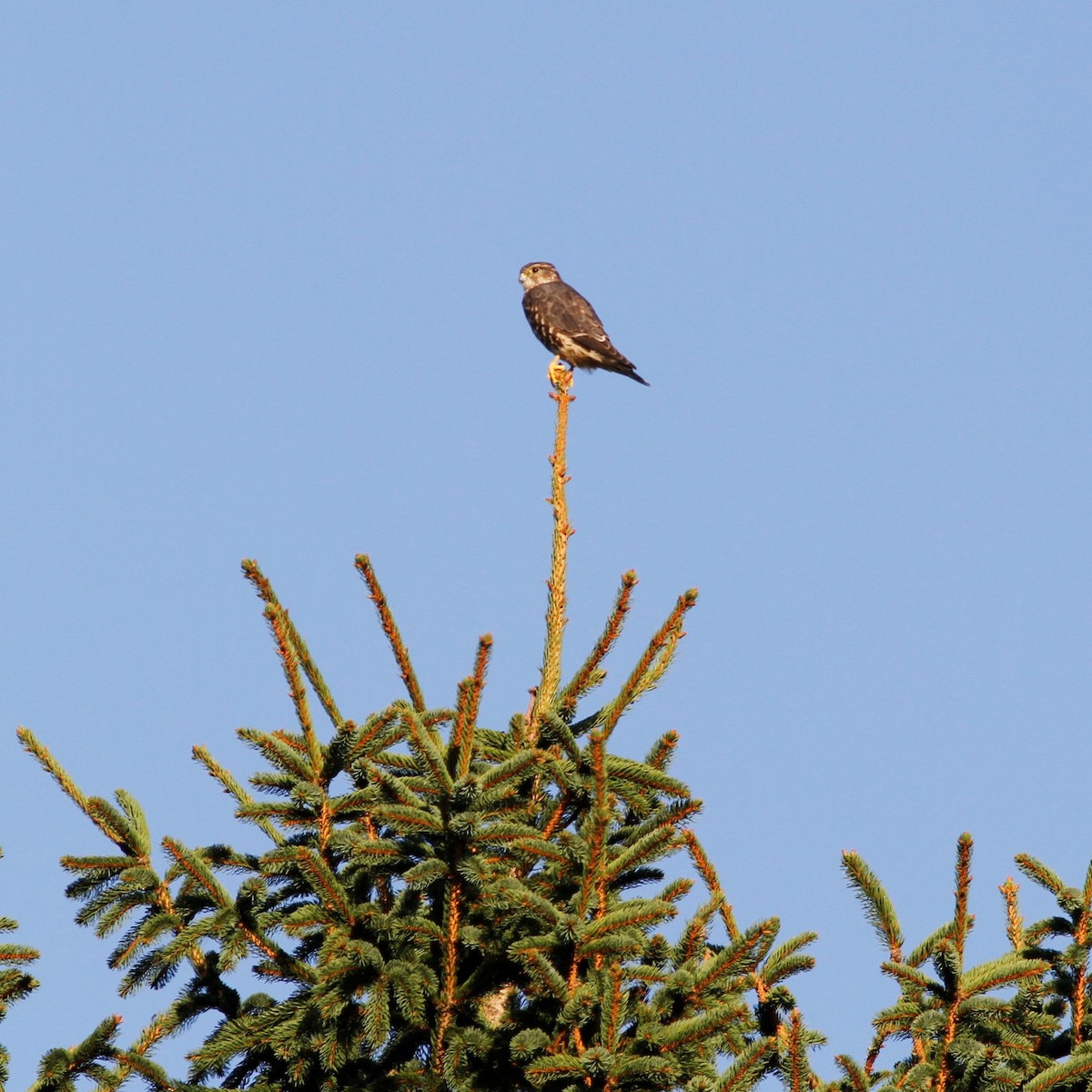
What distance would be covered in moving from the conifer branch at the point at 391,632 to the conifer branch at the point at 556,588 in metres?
0.41

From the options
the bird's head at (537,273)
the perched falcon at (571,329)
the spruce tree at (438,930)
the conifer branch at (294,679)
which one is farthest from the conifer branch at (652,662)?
the bird's head at (537,273)

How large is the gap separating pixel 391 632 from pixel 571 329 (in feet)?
25.6

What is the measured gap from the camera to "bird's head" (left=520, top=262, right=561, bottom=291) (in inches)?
559

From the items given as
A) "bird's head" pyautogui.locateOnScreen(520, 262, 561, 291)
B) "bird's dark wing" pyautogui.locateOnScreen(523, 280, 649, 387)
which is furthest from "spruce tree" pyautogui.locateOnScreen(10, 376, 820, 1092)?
"bird's head" pyautogui.locateOnScreen(520, 262, 561, 291)

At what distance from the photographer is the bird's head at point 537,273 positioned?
14211 millimetres

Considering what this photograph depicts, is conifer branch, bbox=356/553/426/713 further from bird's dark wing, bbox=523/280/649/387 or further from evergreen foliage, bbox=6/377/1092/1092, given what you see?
bird's dark wing, bbox=523/280/649/387

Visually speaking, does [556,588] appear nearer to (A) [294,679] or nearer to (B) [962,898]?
(A) [294,679]

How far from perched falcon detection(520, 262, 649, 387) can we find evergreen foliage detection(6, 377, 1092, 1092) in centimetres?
766

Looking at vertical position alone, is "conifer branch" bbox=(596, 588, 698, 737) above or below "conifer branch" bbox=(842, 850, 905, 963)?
above

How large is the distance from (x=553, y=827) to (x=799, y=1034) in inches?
51.9

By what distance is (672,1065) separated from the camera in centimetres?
369

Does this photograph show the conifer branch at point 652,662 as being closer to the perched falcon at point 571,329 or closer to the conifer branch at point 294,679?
the conifer branch at point 294,679

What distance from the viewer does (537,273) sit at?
47.0 ft

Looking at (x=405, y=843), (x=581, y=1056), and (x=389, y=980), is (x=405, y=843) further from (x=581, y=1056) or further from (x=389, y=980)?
(x=581, y=1056)
